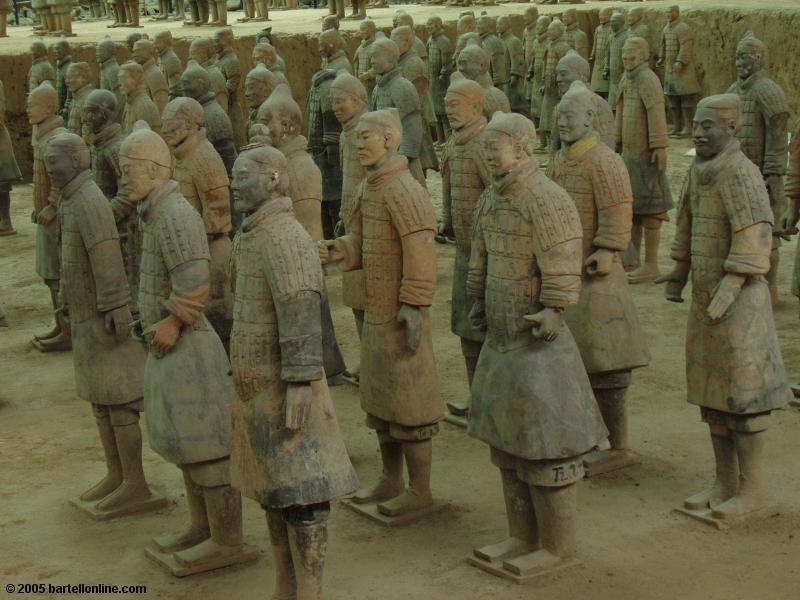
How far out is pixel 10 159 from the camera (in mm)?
12023

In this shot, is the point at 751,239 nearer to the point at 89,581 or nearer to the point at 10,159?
the point at 89,581

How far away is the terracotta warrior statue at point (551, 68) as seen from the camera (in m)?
15.6

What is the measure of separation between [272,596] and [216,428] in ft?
2.39

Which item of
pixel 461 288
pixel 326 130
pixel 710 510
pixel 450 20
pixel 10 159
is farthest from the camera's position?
pixel 450 20

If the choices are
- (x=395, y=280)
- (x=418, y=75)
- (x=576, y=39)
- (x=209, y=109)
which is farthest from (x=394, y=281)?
(x=576, y=39)

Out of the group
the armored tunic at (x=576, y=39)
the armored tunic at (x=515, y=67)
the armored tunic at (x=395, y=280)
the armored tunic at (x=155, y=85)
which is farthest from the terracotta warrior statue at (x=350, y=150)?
the armored tunic at (x=576, y=39)

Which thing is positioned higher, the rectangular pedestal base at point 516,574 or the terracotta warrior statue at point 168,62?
the terracotta warrior statue at point 168,62

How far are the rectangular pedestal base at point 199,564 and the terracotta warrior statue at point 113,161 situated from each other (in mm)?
1900

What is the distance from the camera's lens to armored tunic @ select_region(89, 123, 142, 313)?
23.6 ft

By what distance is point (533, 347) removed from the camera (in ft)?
16.8

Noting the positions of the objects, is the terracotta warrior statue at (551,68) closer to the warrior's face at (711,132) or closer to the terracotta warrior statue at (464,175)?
the terracotta warrior statue at (464,175)

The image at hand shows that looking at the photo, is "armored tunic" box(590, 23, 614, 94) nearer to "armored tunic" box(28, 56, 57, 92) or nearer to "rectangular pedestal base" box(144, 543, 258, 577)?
"armored tunic" box(28, 56, 57, 92)

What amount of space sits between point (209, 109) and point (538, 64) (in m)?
8.19

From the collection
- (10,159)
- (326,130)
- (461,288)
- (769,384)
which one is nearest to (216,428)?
(461,288)
